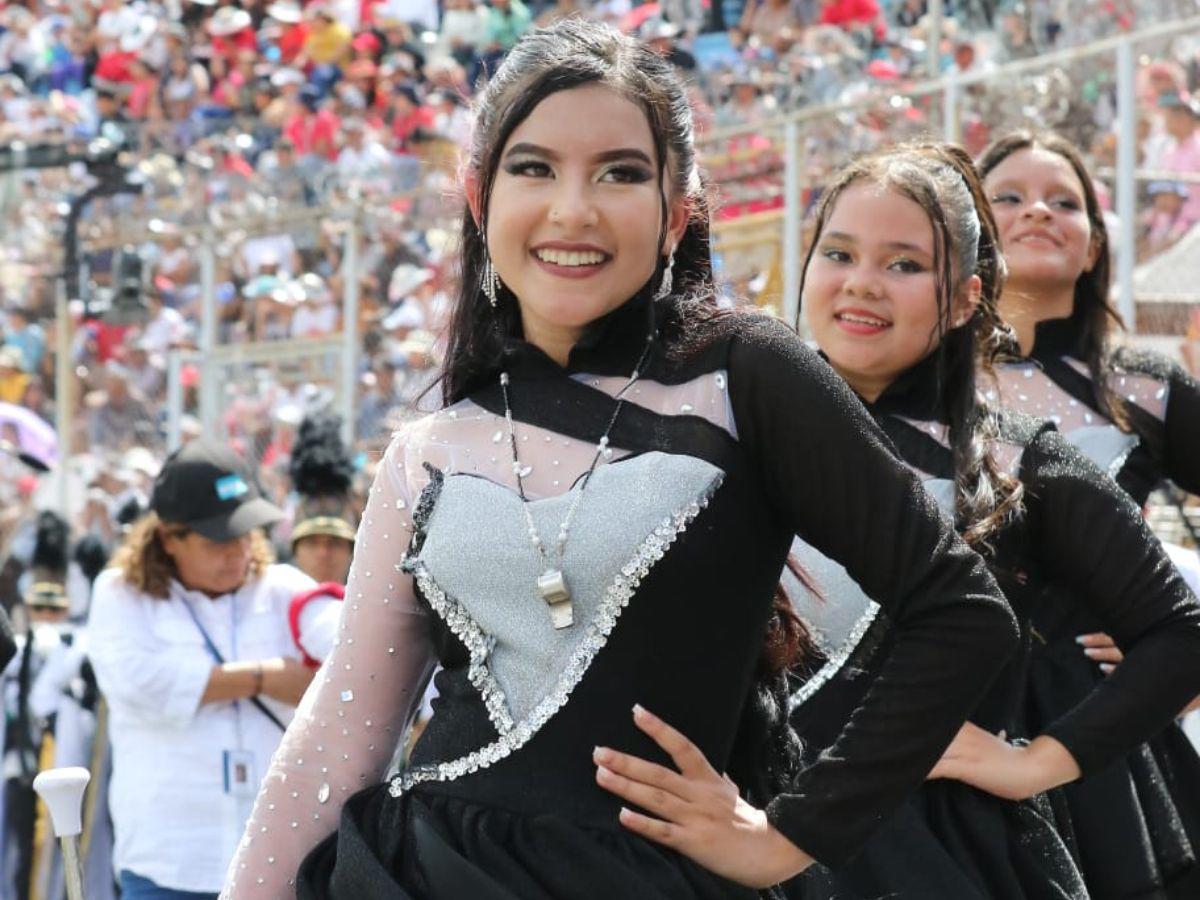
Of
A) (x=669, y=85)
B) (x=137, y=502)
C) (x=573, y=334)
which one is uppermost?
(x=669, y=85)

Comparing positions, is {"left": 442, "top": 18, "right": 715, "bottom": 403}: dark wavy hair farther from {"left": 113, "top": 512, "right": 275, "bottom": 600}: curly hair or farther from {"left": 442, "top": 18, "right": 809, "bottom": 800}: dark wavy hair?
{"left": 113, "top": 512, "right": 275, "bottom": 600}: curly hair

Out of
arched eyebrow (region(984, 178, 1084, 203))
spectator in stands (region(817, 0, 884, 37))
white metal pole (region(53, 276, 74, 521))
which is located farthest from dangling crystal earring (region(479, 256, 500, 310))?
white metal pole (region(53, 276, 74, 521))

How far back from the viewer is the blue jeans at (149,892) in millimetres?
5480

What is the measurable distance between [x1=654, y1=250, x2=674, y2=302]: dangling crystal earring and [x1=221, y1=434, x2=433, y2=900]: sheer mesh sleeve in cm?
34

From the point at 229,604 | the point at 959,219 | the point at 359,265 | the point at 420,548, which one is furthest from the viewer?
the point at 359,265

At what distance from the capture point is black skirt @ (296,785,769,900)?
2068 millimetres

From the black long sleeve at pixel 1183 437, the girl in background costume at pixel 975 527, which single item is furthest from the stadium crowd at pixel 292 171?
the girl in background costume at pixel 975 527

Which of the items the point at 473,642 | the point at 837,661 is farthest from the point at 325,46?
the point at 473,642

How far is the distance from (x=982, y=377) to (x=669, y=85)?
1.22 m

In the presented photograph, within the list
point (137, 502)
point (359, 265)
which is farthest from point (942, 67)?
point (137, 502)

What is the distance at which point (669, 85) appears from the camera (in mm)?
2354

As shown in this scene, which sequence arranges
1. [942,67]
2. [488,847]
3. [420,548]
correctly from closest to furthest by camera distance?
[488,847] < [420,548] < [942,67]

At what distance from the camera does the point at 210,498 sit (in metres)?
5.81

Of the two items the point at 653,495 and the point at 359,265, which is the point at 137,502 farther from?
the point at 653,495
